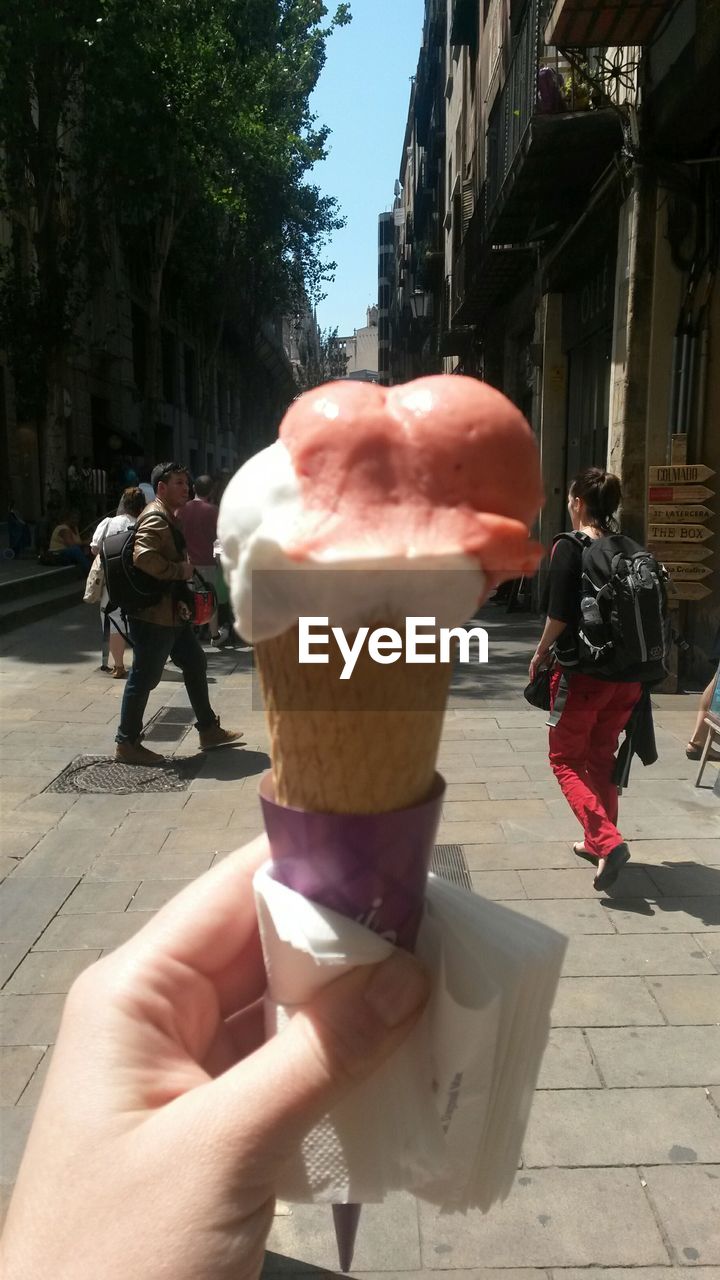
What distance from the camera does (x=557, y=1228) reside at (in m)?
2.24

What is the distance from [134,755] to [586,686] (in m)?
3.24

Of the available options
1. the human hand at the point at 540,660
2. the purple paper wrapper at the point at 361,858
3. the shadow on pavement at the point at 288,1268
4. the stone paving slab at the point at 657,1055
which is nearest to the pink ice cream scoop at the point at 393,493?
the purple paper wrapper at the point at 361,858

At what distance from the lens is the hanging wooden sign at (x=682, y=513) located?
759cm

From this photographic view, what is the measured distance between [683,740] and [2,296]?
1496 centimetres

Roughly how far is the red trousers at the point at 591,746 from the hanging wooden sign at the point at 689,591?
369 cm

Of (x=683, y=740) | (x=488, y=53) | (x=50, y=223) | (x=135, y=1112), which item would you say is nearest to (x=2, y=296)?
(x=50, y=223)

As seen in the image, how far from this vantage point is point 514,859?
4.44m

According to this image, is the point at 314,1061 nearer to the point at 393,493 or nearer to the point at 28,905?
the point at 393,493

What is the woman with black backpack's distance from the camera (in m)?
4.02

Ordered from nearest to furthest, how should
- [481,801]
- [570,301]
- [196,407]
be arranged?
[481,801]
[570,301]
[196,407]

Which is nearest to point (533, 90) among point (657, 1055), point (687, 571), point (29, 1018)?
point (687, 571)

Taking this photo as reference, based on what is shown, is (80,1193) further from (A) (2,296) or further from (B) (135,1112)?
(A) (2,296)

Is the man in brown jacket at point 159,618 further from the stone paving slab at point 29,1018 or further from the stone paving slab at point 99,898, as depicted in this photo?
the stone paving slab at point 29,1018

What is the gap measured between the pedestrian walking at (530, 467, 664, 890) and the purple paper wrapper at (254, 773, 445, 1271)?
3.19 m
